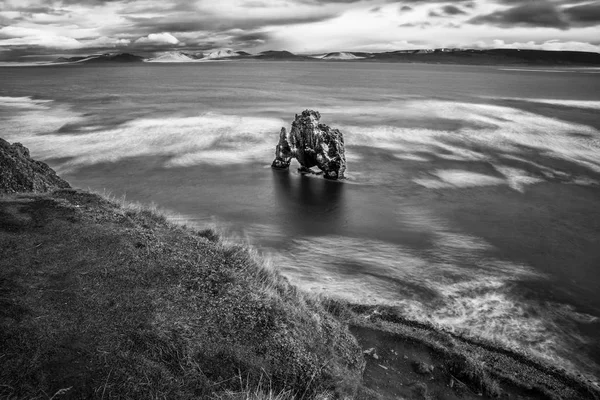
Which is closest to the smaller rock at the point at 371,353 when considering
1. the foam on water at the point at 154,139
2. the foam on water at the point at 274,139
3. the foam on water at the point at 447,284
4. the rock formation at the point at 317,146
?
the foam on water at the point at 447,284

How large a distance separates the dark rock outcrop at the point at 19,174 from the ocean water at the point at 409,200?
3999 mm

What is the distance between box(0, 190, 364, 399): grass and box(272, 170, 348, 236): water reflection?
29.9 ft

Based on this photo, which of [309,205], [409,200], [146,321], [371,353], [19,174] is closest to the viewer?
[146,321]

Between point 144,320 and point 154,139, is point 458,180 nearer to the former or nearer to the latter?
point 144,320

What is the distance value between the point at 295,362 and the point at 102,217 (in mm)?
5951

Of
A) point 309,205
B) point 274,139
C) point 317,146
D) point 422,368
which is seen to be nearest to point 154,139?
point 274,139

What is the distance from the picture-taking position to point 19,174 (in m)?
12.5

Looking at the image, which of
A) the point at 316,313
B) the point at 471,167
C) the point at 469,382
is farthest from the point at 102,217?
the point at 471,167

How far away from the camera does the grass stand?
563 cm

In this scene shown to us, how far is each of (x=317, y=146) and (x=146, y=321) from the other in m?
19.9

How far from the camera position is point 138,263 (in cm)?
802

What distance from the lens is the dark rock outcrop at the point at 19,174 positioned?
1208cm

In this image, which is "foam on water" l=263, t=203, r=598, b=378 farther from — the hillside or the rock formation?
the rock formation

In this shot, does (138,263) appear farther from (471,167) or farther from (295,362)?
(471,167)
